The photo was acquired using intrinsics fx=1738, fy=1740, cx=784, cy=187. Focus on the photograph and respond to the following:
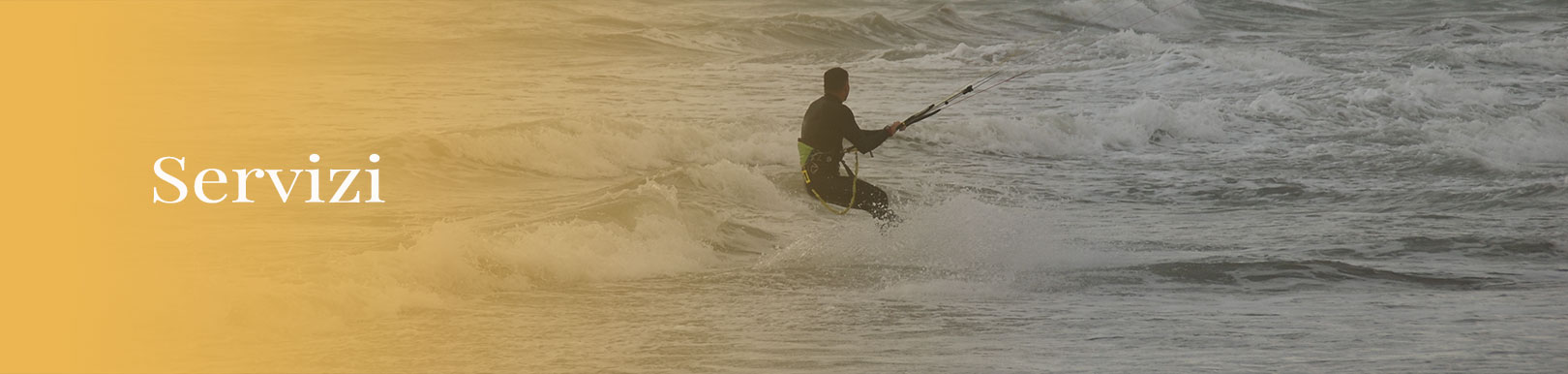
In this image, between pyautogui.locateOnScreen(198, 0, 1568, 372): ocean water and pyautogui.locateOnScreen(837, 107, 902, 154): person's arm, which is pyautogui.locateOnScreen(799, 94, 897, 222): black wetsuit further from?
pyautogui.locateOnScreen(198, 0, 1568, 372): ocean water

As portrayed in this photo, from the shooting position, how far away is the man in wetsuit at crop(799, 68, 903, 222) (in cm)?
1060

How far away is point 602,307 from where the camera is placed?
9.95 metres

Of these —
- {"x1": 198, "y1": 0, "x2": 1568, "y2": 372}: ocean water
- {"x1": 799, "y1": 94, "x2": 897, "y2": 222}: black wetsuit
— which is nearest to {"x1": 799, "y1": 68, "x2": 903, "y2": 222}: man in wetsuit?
{"x1": 799, "y1": 94, "x2": 897, "y2": 222}: black wetsuit

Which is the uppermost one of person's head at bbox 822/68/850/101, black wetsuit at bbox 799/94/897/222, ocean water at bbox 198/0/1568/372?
person's head at bbox 822/68/850/101

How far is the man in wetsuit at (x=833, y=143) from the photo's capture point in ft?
34.8

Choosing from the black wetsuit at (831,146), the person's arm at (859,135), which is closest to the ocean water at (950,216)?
the black wetsuit at (831,146)

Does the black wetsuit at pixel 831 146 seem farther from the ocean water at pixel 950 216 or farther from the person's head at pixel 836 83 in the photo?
the ocean water at pixel 950 216

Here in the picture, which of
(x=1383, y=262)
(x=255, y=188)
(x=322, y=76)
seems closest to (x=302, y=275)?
(x=255, y=188)

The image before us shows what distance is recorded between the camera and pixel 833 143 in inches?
427

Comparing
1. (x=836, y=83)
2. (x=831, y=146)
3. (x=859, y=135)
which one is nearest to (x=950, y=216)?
(x=831, y=146)

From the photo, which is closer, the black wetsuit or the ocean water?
the ocean water

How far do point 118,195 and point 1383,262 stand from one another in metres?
10.3

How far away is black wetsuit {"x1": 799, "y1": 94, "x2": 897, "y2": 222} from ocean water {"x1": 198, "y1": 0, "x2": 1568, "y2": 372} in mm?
516

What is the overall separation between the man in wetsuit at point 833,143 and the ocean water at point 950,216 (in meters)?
0.52
